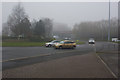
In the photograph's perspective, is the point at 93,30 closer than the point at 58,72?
No

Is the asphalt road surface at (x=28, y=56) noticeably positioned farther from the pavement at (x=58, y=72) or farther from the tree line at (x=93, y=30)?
the tree line at (x=93, y=30)

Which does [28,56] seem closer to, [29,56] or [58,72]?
[29,56]

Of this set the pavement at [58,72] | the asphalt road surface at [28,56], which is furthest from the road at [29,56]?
the pavement at [58,72]

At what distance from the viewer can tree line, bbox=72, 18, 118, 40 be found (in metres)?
90.4

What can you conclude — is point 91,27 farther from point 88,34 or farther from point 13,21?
point 13,21

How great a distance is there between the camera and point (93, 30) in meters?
97.8

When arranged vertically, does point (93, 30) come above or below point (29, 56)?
above

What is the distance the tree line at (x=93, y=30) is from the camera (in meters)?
90.4

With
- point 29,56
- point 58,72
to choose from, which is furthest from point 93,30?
point 58,72

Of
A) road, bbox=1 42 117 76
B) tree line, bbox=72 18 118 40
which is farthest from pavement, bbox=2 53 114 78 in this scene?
tree line, bbox=72 18 118 40

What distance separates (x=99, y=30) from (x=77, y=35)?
650 inches

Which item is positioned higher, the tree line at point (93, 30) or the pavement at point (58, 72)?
the tree line at point (93, 30)

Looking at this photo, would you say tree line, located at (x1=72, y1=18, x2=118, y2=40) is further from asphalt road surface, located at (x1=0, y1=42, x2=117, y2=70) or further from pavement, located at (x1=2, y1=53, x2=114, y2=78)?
pavement, located at (x1=2, y1=53, x2=114, y2=78)

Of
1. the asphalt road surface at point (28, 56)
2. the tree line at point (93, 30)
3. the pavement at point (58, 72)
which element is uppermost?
the tree line at point (93, 30)
